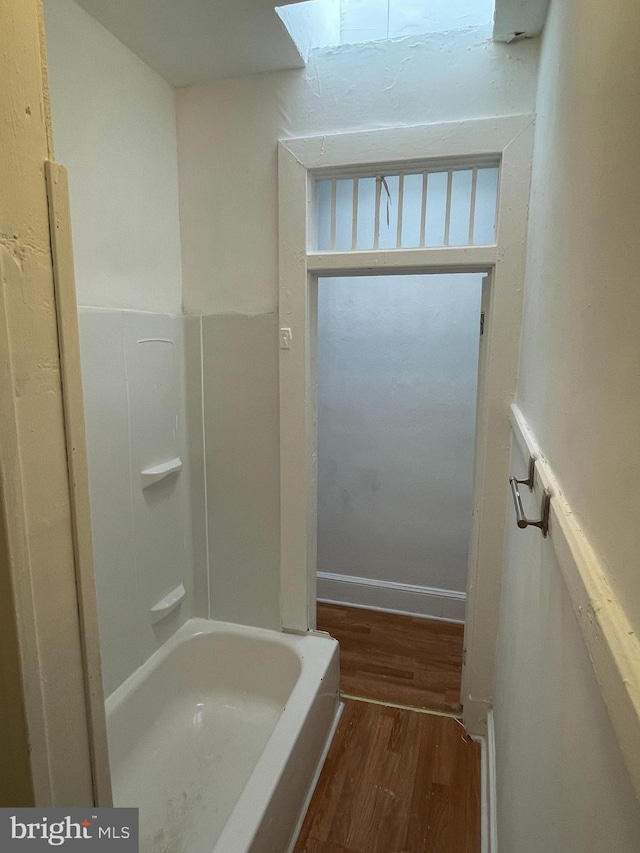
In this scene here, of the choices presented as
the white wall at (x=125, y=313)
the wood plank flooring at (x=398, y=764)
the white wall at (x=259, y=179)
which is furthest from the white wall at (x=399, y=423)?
the white wall at (x=125, y=313)

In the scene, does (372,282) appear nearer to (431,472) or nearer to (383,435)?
(383,435)

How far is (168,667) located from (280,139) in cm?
211

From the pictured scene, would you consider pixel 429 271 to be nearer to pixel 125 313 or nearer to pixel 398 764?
pixel 125 313

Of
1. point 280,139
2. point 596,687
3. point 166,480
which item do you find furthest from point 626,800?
point 280,139

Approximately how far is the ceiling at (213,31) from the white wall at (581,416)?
0.28m

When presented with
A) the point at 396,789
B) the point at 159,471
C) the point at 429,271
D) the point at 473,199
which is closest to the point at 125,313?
the point at 159,471

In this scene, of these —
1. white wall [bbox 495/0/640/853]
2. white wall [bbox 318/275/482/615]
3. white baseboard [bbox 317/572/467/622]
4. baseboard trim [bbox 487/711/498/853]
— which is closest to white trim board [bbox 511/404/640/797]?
white wall [bbox 495/0/640/853]

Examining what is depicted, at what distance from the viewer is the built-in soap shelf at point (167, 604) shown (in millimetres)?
1998

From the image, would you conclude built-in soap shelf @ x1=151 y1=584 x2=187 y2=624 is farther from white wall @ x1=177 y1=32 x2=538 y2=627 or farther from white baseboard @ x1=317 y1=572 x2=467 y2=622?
white baseboard @ x1=317 y1=572 x2=467 y2=622

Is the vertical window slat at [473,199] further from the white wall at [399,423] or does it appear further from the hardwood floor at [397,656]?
the hardwood floor at [397,656]

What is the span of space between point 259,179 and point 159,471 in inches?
46.6

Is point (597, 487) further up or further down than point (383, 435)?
further up

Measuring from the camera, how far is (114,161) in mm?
1667

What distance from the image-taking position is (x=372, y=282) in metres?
2.68
